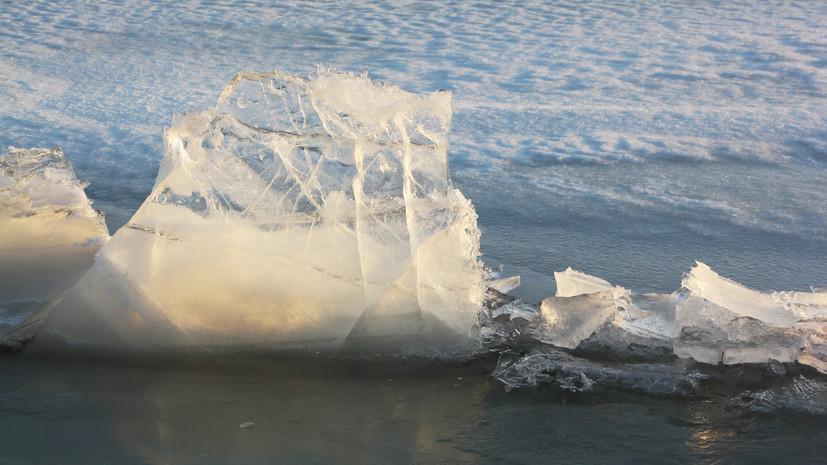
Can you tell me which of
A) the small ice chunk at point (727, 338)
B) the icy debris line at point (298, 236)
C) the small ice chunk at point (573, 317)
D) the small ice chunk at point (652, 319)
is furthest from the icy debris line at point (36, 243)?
the small ice chunk at point (727, 338)

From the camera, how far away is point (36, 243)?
231 cm

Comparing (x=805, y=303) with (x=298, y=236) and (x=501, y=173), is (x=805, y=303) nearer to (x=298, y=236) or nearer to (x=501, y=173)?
(x=298, y=236)

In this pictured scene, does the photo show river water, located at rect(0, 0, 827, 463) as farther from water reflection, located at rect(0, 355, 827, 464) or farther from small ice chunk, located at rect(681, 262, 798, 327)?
small ice chunk, located at rect(681, 262, 798, 327)

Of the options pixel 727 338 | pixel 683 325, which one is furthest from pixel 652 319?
pixel 727 338

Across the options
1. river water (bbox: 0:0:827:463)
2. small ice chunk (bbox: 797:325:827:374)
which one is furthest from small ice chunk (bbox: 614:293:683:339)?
small ice chunk (bbox: 797:325:827:374)

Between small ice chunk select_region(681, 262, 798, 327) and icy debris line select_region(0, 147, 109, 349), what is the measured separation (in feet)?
6.12

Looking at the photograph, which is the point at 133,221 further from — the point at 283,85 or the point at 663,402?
the point at 663,402

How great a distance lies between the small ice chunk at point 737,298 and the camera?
6.78 ft

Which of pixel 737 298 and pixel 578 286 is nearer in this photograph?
pixel 737 298

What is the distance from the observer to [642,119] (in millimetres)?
4684

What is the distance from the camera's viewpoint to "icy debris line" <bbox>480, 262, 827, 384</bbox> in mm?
2072

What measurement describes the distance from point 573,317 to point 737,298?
0.48 m

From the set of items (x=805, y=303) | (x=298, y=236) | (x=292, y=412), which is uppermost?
(x=298, y=236)

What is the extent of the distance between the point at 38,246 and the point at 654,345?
6.31ft
